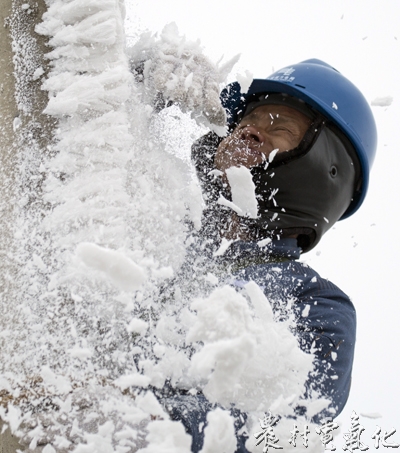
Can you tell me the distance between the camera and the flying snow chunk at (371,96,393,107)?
2.01 metres

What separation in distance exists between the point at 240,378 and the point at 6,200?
2.50 feet

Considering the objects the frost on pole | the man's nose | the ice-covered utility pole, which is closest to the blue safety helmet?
the man's nose

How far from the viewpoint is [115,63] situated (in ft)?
4.47

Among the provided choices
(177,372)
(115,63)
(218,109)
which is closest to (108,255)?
(177,372)

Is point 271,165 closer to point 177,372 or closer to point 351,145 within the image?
point 351,145

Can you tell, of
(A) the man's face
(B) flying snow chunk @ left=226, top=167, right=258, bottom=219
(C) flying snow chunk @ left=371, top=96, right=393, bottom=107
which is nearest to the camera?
(B) flying snow chunk @ left=226, top=167, right=258, bottom=219

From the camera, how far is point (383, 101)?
2.03 m

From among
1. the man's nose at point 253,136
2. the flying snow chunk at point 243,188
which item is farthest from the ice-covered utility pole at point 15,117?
the man's nose at point 253,136

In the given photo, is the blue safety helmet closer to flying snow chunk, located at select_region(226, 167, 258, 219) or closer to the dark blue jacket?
the dark blue jacket

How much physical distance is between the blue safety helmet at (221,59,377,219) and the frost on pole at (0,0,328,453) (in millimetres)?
720

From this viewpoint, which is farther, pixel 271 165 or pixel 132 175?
pixel 271 165

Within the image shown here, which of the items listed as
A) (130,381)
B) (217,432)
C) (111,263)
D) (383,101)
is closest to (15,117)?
(111,263)

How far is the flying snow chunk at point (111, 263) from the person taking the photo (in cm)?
102

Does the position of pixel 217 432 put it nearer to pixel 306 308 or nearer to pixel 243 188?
pixel 306 308
